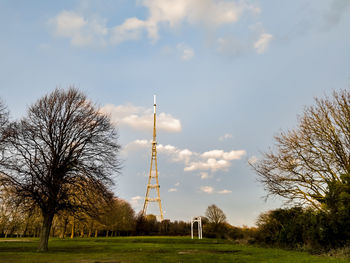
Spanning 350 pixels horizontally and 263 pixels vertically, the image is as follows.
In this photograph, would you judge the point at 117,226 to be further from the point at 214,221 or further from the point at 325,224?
the point at 325,224

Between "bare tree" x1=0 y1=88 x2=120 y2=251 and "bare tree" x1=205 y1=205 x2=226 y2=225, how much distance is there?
39213 millimetres

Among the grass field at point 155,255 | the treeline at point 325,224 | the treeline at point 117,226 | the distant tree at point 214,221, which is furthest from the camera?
the distant tree at point 214,221

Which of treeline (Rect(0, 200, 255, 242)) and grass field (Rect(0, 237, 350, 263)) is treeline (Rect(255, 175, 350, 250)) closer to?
grass field (Rect(0, 237, 350, 263))

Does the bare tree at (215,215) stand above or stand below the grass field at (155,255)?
above

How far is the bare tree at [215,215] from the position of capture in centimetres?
5600

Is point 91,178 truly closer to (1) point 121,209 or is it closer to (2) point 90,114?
(2) point 90,114

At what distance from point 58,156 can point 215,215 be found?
4271 cm

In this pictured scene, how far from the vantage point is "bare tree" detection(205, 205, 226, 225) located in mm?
56003

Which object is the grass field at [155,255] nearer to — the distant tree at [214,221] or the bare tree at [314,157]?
the bare tree at [314,157]

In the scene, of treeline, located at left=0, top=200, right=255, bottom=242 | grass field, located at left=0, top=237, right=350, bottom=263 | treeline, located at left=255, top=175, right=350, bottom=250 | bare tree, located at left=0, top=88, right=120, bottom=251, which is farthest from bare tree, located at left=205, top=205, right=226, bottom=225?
bare tree, located at left=0, top=88, right=120, bottom=251

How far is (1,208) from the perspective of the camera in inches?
1743

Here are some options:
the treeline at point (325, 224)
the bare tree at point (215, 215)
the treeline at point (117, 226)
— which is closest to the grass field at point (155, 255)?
the treeline at point (325, 224)

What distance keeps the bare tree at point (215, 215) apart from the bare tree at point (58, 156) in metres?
39.2

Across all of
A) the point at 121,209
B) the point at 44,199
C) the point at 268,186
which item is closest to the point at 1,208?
the point at 121,209
